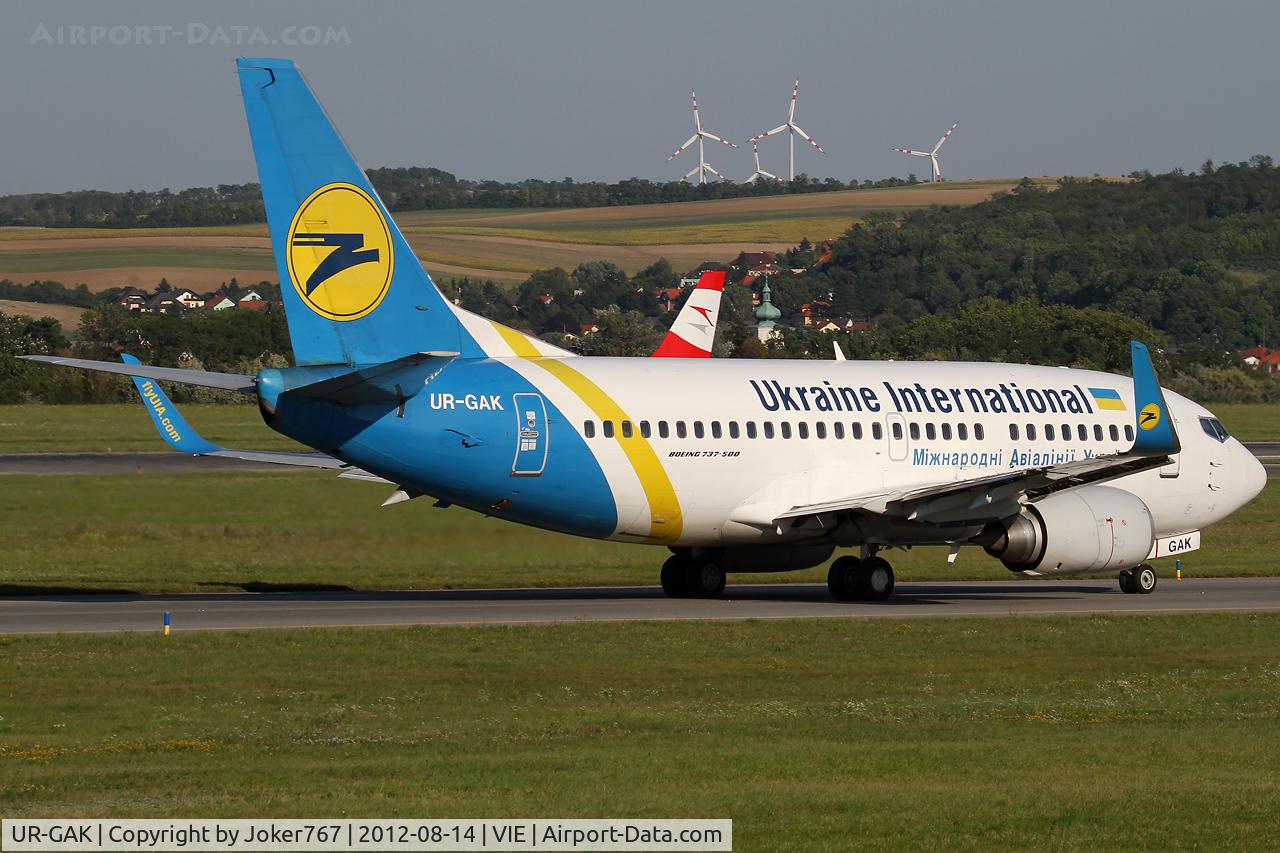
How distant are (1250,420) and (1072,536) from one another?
213ft

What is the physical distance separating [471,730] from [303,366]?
10716 millimetres

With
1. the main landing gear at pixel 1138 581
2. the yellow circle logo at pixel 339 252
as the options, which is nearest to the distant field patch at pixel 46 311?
the main landing gear at pixel 1138 581

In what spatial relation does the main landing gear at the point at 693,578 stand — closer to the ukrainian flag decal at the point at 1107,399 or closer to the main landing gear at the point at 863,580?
the main landing gear at the point at 863,580

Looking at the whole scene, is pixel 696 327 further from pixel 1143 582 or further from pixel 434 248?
pixel 434 248

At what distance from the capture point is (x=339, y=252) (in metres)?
27.2

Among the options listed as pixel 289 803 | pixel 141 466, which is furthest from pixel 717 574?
pixel 141 466

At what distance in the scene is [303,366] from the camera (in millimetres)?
27078

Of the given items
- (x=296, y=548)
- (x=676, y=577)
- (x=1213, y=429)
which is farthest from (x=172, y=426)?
(x=1213, y=429)

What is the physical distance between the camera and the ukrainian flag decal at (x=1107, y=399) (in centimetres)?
3469

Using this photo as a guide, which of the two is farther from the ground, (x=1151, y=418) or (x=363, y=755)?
(x=1151, y=418)

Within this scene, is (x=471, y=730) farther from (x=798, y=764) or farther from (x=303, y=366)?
(x=303, y=366)

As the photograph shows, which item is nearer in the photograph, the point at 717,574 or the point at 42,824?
the point at 42,824

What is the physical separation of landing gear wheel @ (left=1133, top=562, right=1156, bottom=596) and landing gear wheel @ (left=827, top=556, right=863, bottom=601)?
5.82 metres

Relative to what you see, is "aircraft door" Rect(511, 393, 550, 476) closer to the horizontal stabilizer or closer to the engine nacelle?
the horizontal stabilizer
